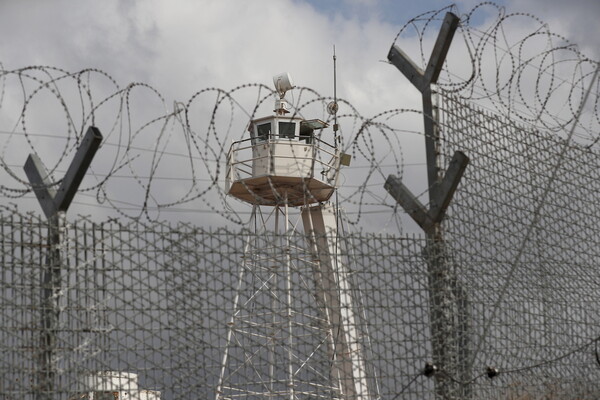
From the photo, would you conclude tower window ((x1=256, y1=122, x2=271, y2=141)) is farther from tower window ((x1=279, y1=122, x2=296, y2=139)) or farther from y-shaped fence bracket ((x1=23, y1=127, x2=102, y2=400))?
y-shaped fence bracket ((x1=23, y1=127, x2=102, y2=400))

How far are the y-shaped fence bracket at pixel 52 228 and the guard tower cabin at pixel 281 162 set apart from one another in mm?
7186

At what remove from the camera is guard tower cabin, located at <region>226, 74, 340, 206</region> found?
1716cm

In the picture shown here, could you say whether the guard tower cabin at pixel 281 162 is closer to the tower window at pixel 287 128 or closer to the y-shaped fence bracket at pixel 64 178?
the tower window at pixel 287 128

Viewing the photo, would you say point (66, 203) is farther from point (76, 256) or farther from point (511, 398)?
point (511, 398)

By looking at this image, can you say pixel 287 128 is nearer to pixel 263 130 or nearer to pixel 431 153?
pixel 263 130

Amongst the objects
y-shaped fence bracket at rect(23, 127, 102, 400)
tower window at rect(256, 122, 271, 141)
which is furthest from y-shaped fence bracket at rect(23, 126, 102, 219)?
tower window at rect(256, 122, 271, 141)

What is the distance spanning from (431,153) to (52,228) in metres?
5.13

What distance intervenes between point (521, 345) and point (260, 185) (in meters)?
6.75

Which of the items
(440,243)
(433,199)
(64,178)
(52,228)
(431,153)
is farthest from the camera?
(431,153)

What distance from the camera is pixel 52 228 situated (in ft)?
30.9

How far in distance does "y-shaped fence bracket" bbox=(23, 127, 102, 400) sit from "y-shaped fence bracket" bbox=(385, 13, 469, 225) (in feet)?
13.3

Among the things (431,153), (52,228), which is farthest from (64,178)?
(431,153)

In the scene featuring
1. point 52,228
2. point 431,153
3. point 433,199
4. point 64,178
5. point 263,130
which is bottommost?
point 52,228

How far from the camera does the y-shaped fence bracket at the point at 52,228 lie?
906cm
